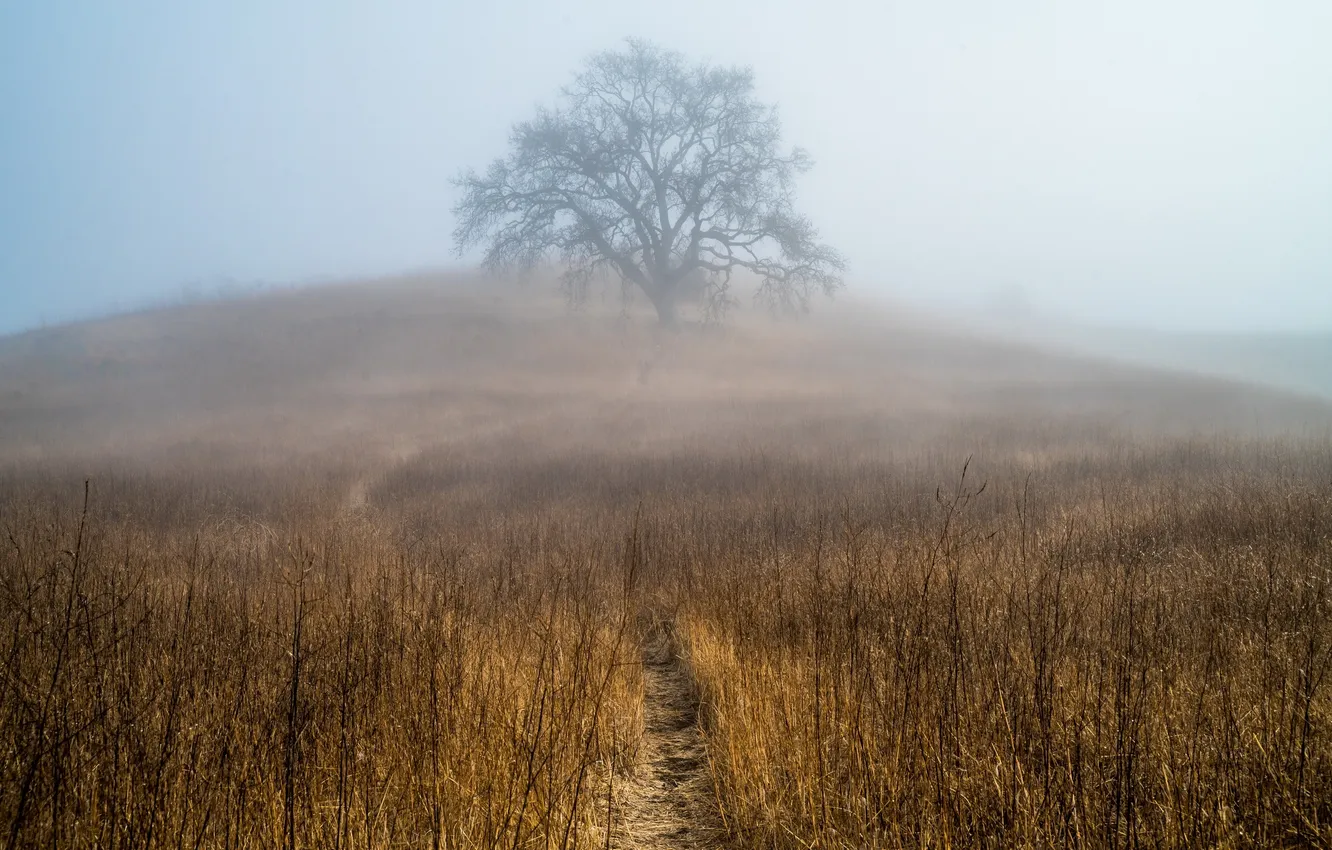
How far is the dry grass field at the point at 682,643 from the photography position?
238cm

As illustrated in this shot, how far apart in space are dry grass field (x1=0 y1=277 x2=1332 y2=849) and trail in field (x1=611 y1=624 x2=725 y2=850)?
25 mm

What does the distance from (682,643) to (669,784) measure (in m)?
2.11

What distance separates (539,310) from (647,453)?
74.4 feet

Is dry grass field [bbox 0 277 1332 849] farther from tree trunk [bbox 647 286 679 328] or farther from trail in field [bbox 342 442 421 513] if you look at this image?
tree trunk [bbox 647 286 679 328]

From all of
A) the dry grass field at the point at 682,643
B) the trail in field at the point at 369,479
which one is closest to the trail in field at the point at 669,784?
the dry grass field at the point at 682,643

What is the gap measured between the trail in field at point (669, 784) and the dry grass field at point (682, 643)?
0.03 metres

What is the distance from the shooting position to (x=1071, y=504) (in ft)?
27.5

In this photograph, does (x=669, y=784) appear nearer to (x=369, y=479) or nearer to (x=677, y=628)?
(x=677, y=628)

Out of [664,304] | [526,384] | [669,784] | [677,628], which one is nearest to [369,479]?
[677,628]

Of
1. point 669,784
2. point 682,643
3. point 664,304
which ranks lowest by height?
point 682,643

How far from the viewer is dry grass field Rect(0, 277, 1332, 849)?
7.80 feet

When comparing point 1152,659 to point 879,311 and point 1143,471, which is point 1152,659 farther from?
point 879,311

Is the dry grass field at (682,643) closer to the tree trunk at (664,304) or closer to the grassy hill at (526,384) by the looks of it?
the grassy hill at (526,384)

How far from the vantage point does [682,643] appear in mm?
5535
